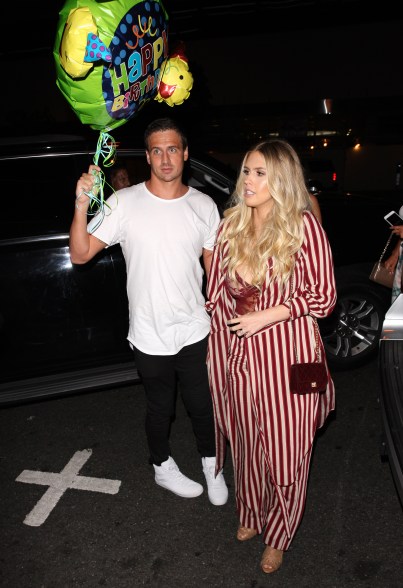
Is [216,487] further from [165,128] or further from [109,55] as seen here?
[109,55]

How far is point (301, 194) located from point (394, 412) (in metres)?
1.15

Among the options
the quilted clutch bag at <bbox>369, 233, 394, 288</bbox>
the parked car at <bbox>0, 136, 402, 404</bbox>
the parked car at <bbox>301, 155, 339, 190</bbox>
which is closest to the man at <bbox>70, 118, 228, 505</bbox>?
the parked car at <bbox>0, 136, 402, 404</bbox>

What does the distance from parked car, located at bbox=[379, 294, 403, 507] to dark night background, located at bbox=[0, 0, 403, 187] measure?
10983mm

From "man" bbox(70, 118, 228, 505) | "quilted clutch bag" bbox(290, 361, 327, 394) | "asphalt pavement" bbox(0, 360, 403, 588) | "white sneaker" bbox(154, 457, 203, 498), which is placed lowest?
"asphalt pavement" bbox(0, 360, 403, 588)

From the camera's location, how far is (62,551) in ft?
8.08

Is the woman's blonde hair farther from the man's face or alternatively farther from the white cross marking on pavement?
the white cross marking on pavement

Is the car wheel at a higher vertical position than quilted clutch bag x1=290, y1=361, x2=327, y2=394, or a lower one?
lower

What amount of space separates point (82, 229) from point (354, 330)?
8.12ft

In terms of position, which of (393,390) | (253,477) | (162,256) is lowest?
(253,477)

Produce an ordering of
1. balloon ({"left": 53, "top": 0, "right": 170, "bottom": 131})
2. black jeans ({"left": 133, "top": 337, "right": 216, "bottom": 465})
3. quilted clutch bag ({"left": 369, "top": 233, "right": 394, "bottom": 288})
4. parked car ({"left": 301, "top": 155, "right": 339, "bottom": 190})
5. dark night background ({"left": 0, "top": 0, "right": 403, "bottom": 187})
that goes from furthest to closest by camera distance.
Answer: parked car ({"left": 301, "top": 155, "right": 339, "bottom": 190})
dark night background ({"left": 0, "top": 0, "right": 403, "bottom": 187})
quilted clutch bag ({"left": 369, "top": 233, "right": 394, "bottom": 288})
black jeans ({"left": 133, "top": 337, "right": 216, "bottom": 465})
balloon ({"left": 53, "top": 0, "right": 170, "bottom": 131})

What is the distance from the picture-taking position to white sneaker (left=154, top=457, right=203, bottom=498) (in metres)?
2.78

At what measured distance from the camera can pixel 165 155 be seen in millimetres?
2336

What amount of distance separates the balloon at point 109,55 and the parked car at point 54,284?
1.07 metres

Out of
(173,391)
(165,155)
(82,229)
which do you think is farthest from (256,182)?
(173,391)
